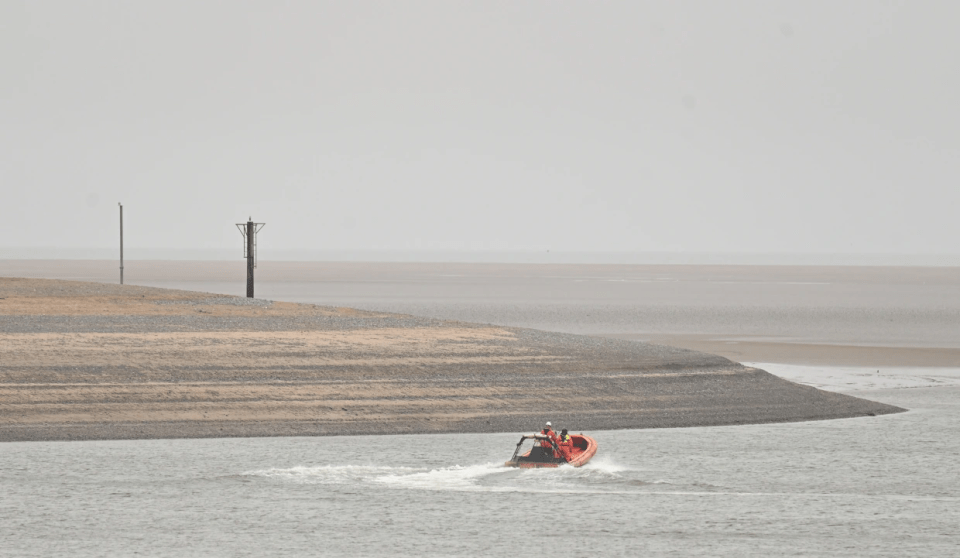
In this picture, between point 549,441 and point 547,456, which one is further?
point 547,456

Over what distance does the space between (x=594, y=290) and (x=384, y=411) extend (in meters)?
84.5

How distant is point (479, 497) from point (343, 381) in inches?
426

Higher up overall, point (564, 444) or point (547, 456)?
point (564, 444)

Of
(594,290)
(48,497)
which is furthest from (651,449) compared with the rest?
(594,290)

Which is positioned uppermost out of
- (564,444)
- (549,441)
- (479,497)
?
(549,441)

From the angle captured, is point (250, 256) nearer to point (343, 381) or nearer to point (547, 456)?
point (343, 381)

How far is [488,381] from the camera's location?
34.9 meters

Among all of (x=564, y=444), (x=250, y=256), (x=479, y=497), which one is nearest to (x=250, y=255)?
(x=250, y=256)

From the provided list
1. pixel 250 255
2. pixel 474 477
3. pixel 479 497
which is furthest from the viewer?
pixel 250 255

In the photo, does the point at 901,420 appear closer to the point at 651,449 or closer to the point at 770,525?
the point at 651,449

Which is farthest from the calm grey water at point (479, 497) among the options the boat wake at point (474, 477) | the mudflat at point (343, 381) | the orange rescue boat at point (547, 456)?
the mudflat at point (343, 381)

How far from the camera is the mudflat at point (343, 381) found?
30.7 meters

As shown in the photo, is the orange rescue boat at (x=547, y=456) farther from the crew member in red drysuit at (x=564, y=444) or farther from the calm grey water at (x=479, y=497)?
the calm grey water at (x=479, y=497)

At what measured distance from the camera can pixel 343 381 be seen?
34.2 m
